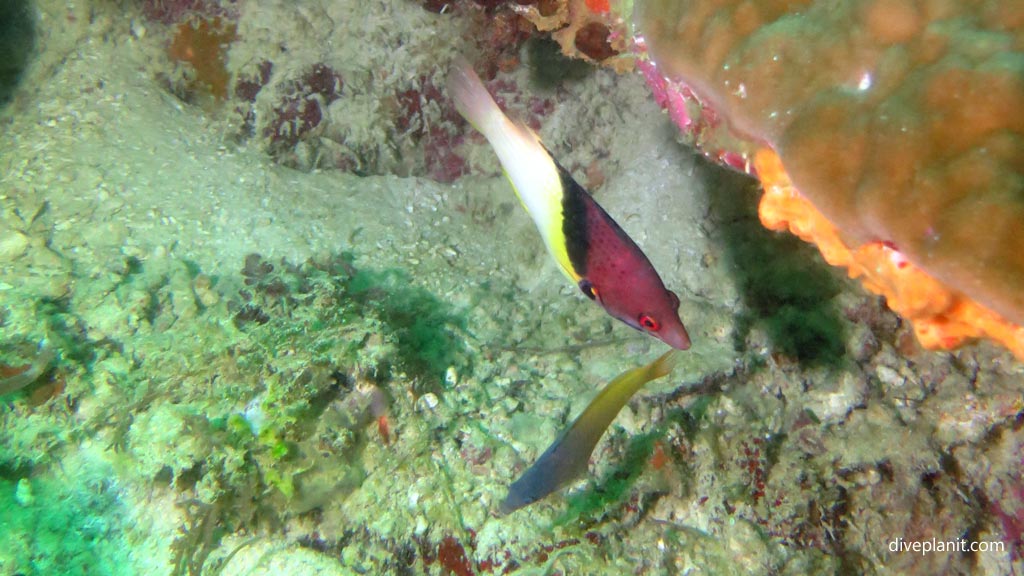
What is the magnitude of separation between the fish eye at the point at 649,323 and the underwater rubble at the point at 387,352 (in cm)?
114

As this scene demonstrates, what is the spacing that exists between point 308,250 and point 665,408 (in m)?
3.03

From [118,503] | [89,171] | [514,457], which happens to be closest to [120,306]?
[118,503]

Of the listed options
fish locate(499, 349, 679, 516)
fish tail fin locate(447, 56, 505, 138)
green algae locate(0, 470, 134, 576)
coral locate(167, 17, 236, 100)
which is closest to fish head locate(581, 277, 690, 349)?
fish locate(499, 349, 679, 516)

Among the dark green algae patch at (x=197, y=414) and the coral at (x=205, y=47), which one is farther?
the coral at (x=205, y=47)

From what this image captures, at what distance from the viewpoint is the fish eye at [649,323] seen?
2.01 metres

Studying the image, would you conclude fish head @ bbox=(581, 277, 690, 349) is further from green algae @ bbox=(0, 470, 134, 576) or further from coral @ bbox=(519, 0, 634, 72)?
green algae @ bbox=(0, 470, 134, 576)

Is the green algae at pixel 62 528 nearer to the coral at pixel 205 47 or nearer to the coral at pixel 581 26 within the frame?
the coral at pixel 581 26

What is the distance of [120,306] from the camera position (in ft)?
10.7

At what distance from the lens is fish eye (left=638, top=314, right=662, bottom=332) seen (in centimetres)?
201

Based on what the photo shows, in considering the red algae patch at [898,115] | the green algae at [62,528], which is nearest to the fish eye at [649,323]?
the red algae patch at [898,115]

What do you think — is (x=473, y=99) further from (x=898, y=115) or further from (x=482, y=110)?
(x=898, y=115)

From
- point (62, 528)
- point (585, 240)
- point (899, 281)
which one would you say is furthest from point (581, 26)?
point (62, 528)

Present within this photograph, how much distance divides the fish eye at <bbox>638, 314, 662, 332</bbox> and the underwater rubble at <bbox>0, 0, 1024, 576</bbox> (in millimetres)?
1135

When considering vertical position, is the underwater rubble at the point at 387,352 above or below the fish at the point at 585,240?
below
